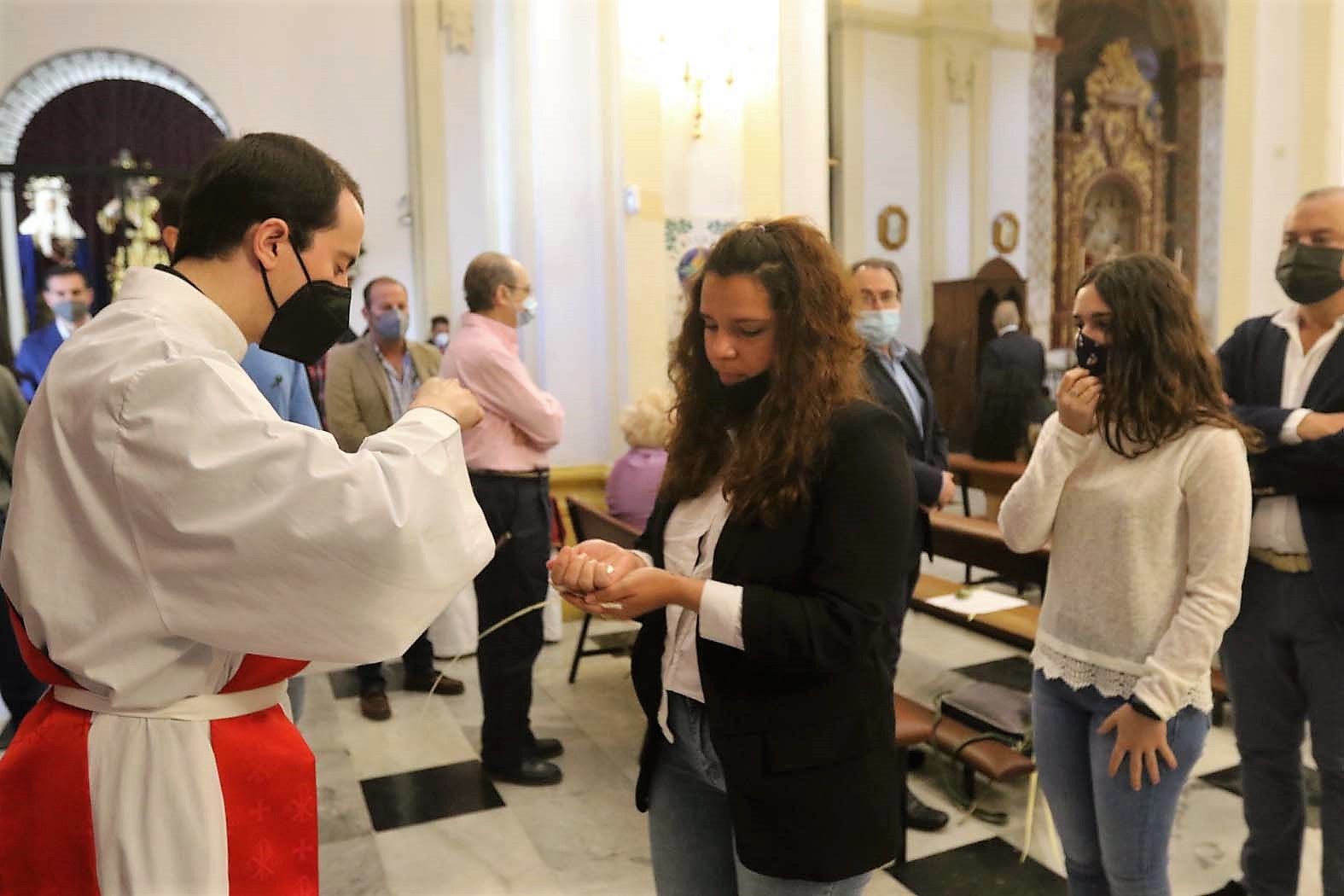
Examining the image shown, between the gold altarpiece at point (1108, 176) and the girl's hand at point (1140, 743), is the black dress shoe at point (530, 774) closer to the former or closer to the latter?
the girl's hand at point (1140, 743)

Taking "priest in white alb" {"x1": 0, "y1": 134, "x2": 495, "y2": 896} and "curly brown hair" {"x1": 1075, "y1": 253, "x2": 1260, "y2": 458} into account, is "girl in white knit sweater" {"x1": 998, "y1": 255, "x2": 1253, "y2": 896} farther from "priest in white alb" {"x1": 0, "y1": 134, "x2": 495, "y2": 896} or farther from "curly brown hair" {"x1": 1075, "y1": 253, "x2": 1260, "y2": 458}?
"priest in white alb" {"x1": 0, "y1": 134, "x2": 495, "y2": 896}

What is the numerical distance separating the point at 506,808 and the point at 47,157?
23.6 feet

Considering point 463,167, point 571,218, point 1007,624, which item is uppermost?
point 463,167

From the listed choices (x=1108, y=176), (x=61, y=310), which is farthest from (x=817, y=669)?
(x=1108, y=176)

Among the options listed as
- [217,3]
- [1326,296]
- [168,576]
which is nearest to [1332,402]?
[1326,296]

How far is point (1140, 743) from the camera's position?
1.64m

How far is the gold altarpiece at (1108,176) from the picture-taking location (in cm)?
1192

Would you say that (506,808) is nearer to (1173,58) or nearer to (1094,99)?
(1094,99)

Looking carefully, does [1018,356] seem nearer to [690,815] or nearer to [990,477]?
[990,477]

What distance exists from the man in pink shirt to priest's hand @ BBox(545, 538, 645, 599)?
1944 millimetres

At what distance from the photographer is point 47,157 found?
25.6ft

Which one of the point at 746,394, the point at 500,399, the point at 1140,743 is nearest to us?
the point at 746,394

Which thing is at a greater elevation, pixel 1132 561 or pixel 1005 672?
pixel 1132 561

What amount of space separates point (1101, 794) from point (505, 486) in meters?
2.17
